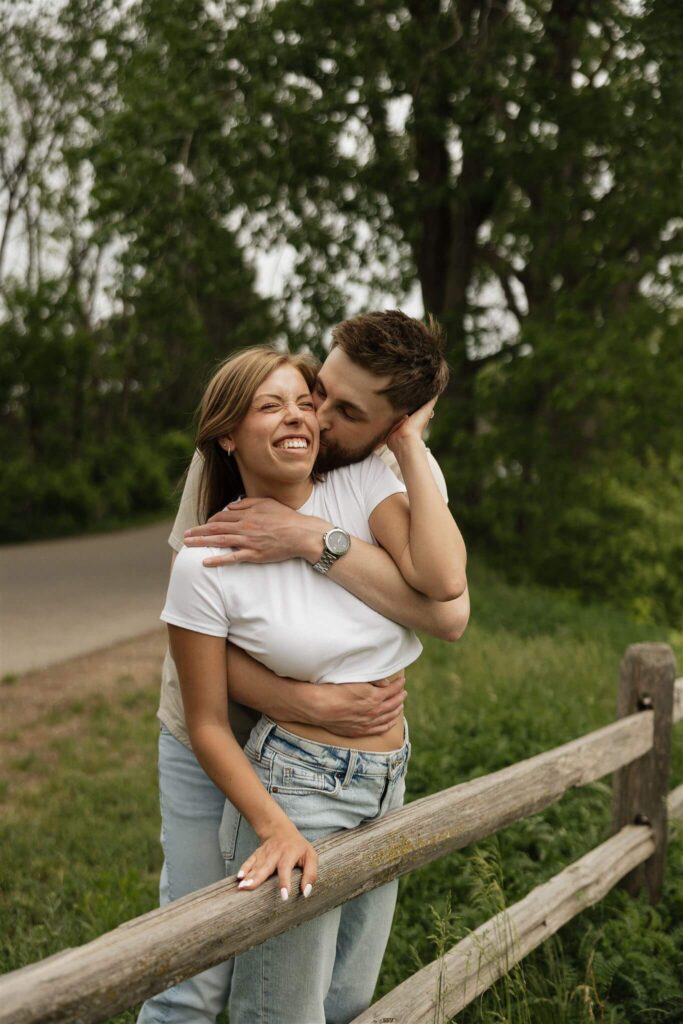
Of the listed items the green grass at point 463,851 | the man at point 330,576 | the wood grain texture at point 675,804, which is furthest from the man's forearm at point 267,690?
the wood grain texture at point 675,804

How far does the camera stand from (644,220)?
1083cm

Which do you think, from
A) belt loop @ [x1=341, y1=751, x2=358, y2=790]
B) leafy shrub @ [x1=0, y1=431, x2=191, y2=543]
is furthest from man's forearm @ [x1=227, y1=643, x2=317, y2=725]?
leafy shrub @ [x1=0, y1=431, x2=191, y2=543]

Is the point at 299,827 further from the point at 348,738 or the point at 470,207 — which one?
the point at 470,207

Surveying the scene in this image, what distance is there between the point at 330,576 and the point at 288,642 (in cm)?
19

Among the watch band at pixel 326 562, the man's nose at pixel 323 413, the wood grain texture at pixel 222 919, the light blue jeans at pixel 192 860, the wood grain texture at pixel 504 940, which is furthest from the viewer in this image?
the wood grain texture at pixel 504 940

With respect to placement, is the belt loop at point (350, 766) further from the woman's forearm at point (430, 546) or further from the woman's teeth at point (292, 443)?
the woman's teeth at point (292, 443)

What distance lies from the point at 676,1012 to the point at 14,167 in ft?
78.3

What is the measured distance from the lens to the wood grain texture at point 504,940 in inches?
108

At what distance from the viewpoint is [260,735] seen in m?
2.36

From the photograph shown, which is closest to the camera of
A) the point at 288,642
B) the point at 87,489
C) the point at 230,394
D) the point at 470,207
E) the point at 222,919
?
the point at 222,919

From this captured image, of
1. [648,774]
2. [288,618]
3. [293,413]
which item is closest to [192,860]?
[288,618]

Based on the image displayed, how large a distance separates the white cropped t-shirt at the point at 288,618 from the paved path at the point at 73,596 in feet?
23.2

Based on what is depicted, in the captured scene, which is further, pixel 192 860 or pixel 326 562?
pixel 192 860

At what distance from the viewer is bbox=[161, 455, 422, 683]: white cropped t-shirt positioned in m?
2.23
